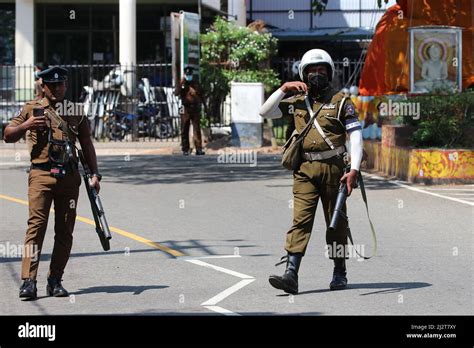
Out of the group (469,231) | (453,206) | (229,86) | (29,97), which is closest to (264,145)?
(229,86)

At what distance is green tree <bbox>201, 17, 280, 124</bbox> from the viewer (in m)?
29.2

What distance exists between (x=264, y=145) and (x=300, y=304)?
728 inches

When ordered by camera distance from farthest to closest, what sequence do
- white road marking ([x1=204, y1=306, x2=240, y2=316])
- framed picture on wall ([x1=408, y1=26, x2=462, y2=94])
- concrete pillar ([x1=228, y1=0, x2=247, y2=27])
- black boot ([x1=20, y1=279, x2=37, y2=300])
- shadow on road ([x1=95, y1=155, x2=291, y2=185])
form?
concrete pillar ([x1=228, y1=0, x2=247, y2=27]) → framed picture on wall ([x1=408, y1=26, x2=462, y2=94]) → shadow on road ([x1=95, y1=155, x2=291, y2=185]) → black boot ([x1=20, y1=279, x2=37, y2=300]) → white road marking ([x1=204, y1=306, x2=240, y2=316])

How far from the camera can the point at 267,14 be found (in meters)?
43.6

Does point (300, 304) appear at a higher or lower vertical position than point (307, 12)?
lower

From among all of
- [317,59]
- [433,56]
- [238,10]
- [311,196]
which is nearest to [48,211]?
[311,196]

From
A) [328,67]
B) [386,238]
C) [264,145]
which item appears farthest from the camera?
[264,145]

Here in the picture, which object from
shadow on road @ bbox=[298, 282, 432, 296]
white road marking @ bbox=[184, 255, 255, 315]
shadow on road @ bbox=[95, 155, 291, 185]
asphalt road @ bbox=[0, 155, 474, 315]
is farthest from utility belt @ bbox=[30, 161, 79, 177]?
shadow on road @ bbox=[95, 155, 291, 185]

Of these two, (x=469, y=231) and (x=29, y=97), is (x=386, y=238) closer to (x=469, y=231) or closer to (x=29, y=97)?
(x=469, y=231)

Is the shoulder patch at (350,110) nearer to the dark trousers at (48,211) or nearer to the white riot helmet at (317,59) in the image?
the white riot helmet at (317,59)

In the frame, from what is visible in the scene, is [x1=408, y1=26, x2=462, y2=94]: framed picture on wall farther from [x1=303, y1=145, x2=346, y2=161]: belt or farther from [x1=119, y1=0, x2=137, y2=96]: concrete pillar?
[x1=303, y1=145, x2=346, y2=161]: belt

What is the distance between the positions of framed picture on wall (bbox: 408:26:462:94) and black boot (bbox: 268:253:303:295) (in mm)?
12559

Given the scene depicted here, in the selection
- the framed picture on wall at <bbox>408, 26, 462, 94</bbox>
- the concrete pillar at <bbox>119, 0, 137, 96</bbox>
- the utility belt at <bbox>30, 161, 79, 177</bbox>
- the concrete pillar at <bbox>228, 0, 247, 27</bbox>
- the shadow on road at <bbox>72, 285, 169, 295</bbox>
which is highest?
the concrete pillar at <bbox>228, 0, 247, 27</bbox>

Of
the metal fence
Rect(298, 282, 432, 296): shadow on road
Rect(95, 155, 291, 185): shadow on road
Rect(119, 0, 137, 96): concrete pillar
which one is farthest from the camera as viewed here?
Rect(119, 0, 137, 96): concrete pillar
